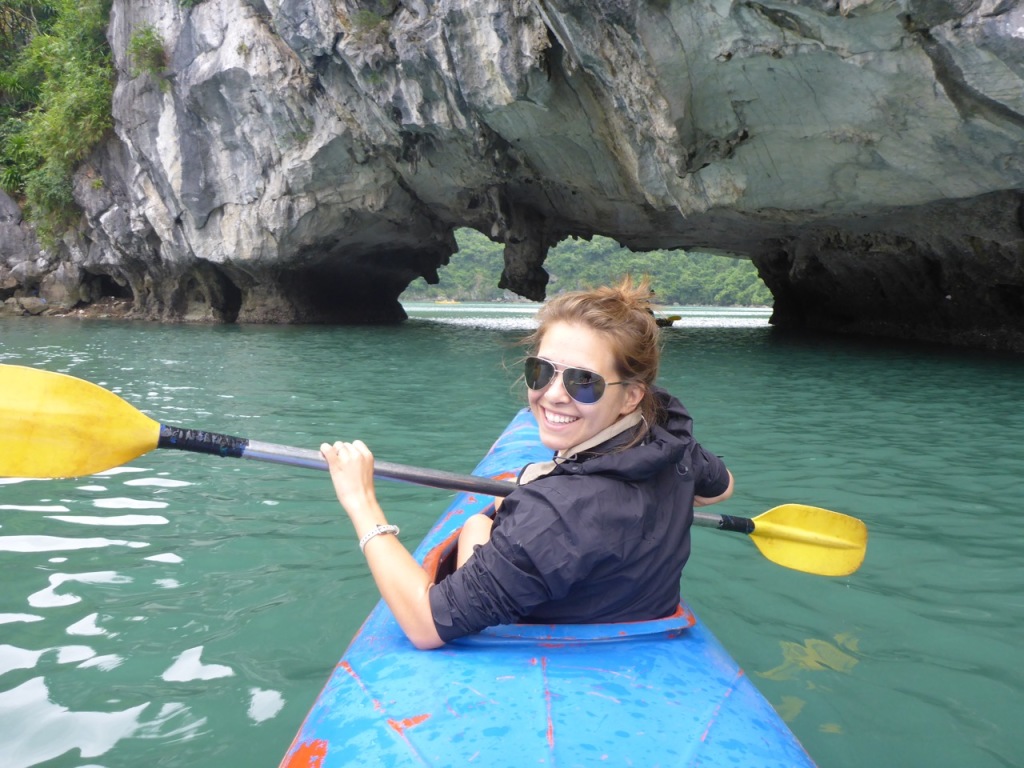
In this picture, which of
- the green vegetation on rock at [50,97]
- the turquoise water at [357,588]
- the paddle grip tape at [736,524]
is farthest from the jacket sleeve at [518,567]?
the green vegetation on rock at [50,97]

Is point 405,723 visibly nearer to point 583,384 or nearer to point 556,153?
point 583,384

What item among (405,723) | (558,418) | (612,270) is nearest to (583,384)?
(558,418)

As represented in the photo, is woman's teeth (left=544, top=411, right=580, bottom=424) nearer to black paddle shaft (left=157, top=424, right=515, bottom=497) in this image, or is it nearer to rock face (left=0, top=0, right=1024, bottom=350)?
black paddle shaft (left=157, top=424, right=515, bottom=497)

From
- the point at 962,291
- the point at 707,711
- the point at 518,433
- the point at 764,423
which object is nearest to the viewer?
the point at 707,711

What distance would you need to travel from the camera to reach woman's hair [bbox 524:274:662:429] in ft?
6.01

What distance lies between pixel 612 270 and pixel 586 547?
2626 inches

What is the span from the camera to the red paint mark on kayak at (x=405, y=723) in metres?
1.52

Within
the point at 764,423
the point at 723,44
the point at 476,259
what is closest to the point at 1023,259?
the point at 723,44

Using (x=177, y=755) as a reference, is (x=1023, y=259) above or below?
above

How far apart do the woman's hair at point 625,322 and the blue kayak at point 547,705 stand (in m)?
0.57

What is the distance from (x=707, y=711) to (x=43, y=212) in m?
25.0

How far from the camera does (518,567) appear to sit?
1585 mm

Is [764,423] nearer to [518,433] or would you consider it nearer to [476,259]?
[518,433]

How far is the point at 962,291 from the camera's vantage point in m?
14.3
